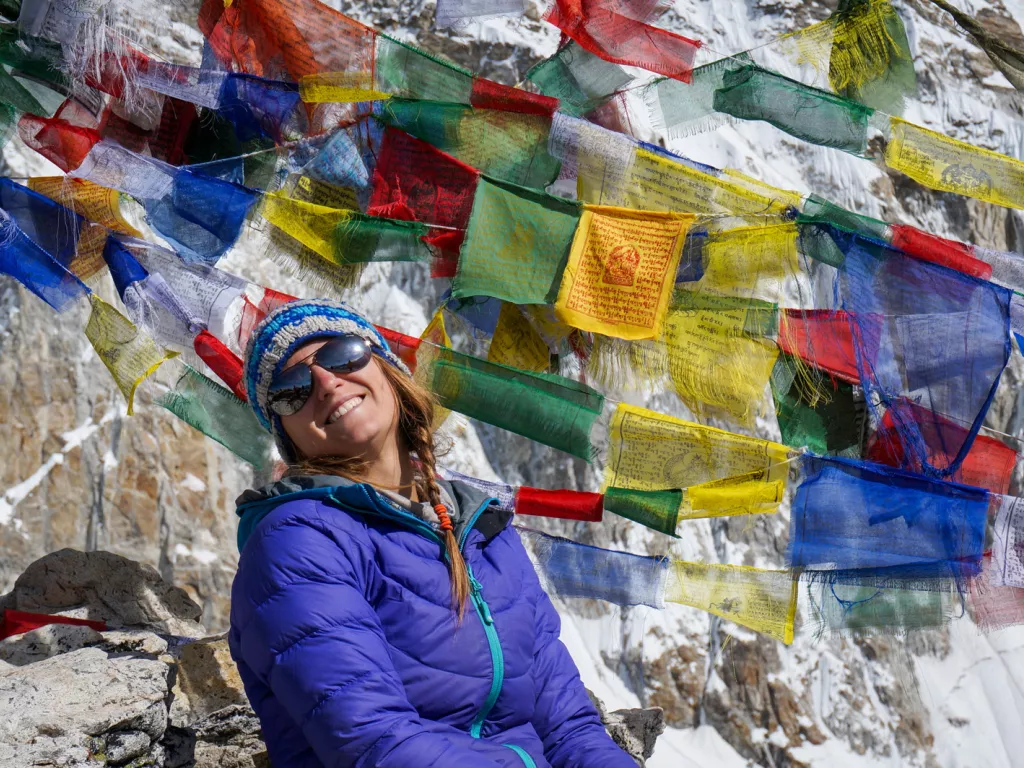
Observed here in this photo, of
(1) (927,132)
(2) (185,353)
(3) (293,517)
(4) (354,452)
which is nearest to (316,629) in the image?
(3) (293,517)

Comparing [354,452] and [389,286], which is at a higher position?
[354,452]

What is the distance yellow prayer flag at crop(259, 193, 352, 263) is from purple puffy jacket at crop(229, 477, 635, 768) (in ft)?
3.90

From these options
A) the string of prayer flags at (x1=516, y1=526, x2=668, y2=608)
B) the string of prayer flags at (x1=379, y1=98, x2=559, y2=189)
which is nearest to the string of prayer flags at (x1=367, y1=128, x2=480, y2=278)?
the string of prayer flags at (x1=379, y1=98, x2=559, y2=189)

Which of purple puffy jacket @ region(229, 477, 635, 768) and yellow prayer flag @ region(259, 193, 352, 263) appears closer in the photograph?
purple puffy jacket @ region(229, 477, 635, 768)

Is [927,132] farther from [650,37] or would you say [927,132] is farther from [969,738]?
[969,738]

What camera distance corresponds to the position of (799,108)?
104 inches

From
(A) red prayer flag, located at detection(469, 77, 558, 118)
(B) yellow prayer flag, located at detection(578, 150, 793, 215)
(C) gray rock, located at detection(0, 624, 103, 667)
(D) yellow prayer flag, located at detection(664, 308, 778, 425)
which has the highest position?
(A) red prayer flag, located at detection(469, 77, 558, 118)

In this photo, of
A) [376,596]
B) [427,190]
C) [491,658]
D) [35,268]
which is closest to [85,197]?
[35,268]

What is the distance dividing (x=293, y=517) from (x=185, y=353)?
1397 mm

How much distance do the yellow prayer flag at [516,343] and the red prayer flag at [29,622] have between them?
1354 mm

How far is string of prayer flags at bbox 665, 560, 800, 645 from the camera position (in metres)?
2.59

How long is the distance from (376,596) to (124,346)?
5.14ft

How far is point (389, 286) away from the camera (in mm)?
6898

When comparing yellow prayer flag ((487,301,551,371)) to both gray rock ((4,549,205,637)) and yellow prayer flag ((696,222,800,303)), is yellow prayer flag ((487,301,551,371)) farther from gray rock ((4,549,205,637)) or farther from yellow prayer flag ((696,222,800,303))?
gray rock ((4,549,205,637))
